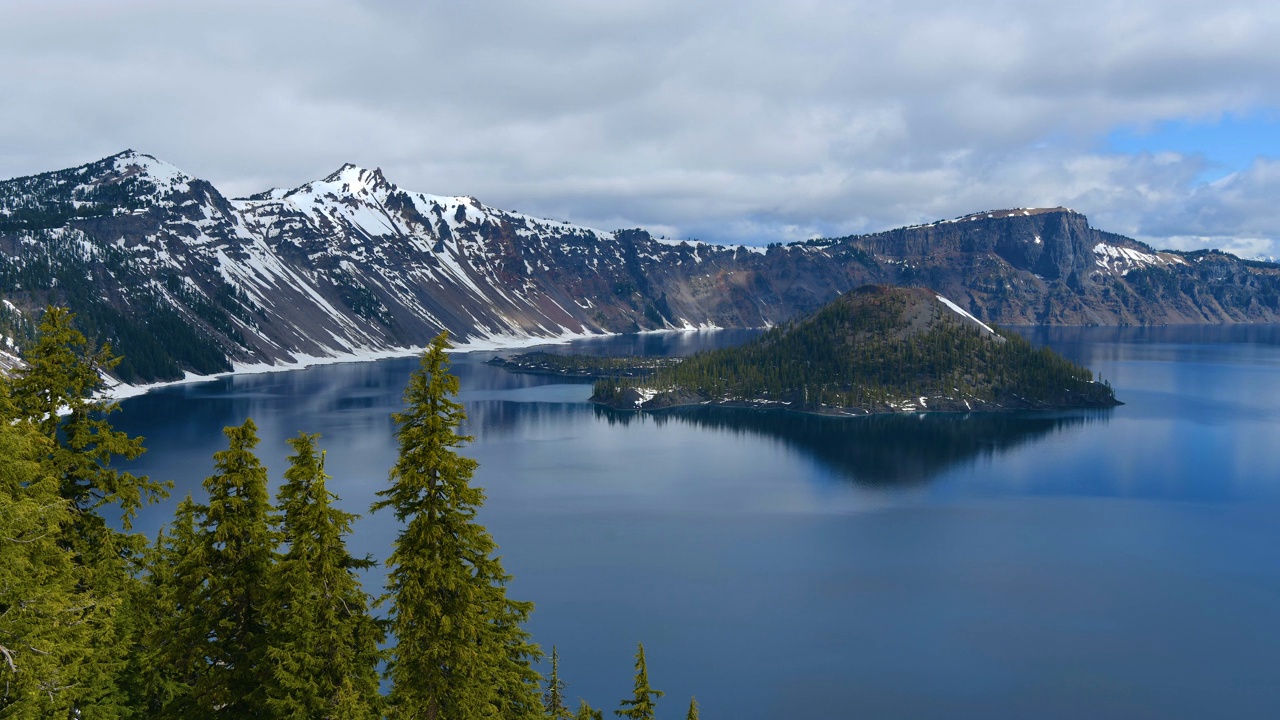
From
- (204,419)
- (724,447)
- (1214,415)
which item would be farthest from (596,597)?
(1214,415)

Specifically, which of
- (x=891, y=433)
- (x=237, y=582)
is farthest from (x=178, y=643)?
(x=891, y=433)

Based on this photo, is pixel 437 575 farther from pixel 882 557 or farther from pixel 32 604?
pixel 882 557

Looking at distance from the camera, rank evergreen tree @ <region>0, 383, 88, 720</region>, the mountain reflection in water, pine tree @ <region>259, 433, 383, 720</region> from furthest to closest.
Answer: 1. the mountain reflection in water
2. pine tree @ <region>259, 433, 383, 720</region>
3. evergreen tree @ <region>0, 383, 88, 720</region>

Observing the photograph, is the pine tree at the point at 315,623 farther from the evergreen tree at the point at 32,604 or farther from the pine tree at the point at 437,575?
the evergreen tree at the point at 32,604

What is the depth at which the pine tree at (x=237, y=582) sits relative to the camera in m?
25.6

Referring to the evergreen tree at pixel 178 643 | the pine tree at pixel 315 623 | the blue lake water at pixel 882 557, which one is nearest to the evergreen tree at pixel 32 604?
the evergreen tree at pixel 178 643

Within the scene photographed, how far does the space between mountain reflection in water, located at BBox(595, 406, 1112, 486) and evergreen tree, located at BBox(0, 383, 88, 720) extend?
11064cm

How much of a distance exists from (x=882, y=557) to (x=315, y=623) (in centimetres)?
7128

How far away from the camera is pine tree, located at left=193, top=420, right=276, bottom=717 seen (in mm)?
25641

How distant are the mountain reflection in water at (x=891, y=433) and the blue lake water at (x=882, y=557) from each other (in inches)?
42.9

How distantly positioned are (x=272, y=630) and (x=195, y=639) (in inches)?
111

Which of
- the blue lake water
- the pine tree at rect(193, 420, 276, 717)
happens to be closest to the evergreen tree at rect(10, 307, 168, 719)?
the pine tree at rect(193, 420, 276, 717)

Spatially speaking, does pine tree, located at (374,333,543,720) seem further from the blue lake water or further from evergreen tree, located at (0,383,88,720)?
the blue lake water

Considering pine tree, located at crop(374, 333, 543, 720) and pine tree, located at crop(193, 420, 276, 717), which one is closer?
pine tree, located at crop(374, 333, 543, 720)
